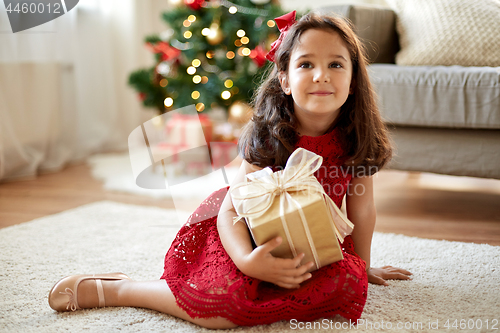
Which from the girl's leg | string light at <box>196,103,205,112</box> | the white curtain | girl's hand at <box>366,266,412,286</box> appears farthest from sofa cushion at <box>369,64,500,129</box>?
the white curtain

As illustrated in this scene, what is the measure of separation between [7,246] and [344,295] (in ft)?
3.00

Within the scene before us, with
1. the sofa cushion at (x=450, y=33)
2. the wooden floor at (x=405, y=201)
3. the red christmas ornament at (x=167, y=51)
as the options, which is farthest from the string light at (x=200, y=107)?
the sofa cushion at (x=450, y=33)

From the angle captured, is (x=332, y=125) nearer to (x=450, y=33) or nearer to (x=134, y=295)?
(x=134, y=295)

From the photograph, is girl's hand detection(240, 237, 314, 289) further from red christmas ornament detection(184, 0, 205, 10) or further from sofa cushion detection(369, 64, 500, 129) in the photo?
red christmas ornament detection(184, 0, 205, 10)

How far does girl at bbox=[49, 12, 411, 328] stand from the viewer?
77cm

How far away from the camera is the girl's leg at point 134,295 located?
82 centimetres

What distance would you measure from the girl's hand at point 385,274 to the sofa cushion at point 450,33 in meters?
0.87

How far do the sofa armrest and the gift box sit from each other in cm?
86

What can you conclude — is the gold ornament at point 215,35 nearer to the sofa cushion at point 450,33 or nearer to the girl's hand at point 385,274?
the sofa cushion at point 450,33

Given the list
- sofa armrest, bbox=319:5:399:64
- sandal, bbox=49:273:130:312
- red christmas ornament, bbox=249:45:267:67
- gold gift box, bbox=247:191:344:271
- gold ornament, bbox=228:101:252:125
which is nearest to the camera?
gold gift box, bbox=247:191:344:271

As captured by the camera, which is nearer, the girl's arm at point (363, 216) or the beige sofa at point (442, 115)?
the girl's arm at point (363, 216)

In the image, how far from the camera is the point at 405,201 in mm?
1670

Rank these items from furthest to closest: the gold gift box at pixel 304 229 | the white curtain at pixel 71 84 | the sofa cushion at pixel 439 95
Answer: the white curtain at pixel 71 84, the sofa cushion at pixel 439 95, the gold gift box at pixel 304 229

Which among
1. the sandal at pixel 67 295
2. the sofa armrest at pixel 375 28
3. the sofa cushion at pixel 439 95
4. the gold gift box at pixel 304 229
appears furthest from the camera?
the sofa armrest at pixel 375 28
